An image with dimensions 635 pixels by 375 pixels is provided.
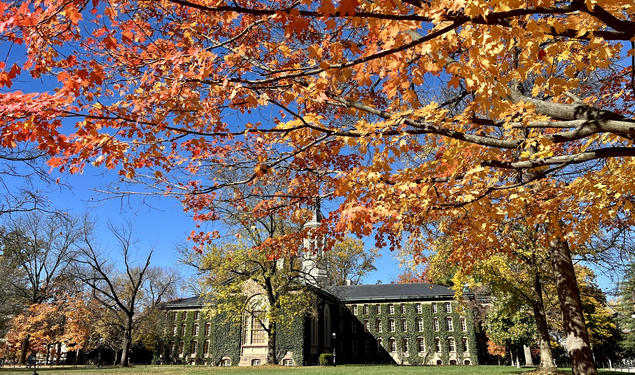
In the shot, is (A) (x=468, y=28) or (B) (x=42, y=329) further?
(B) (x=42, y=329)

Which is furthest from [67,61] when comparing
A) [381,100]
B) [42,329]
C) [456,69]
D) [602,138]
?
[42,329]

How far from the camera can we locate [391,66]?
14.5 feet

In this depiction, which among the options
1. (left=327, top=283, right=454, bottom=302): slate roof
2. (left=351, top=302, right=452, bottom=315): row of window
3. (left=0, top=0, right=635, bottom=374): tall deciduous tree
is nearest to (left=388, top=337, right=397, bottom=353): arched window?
(left=351, top=302, right=452, bottom=315): row of window

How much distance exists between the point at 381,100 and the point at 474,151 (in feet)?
10.4

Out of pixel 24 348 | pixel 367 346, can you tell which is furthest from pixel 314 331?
pixel 24 348

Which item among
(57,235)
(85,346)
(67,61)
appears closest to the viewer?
(67,61)

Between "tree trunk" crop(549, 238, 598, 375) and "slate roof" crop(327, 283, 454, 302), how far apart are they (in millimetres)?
35522

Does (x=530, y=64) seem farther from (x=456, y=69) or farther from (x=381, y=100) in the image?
(x=381, y=100)

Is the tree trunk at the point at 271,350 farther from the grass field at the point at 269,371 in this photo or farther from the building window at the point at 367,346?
the building window at the point at 367,346

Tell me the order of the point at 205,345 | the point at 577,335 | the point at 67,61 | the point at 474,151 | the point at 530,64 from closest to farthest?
1. the point at 530,64
2. the point at 67,61
3. the point at 474,151
4. the point at 577,335
5. the point at 205,345

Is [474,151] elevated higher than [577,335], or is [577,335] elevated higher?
[474,151]

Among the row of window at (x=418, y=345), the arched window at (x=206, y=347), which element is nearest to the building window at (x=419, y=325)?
the row of window at (x=418, y=345)

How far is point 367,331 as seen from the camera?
4856 cm

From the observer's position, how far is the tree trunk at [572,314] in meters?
10.1
